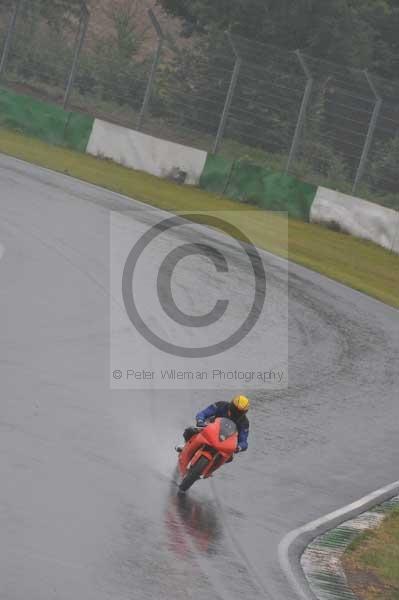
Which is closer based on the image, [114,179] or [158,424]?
[158,424]

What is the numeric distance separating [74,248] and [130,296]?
112 inches

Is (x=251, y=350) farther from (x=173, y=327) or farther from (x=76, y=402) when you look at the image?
(x=76, y=402)

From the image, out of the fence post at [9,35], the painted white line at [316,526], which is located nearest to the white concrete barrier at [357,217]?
the fence post at [9,35]

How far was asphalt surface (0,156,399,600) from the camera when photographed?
28.8 ft

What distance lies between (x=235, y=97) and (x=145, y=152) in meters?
3.57

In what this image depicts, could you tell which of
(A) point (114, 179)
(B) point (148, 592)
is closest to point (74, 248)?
(A) point (114, 179)

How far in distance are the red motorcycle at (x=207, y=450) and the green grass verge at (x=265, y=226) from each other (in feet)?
44.3

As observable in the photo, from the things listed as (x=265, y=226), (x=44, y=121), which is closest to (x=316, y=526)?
(x=265, y=226)

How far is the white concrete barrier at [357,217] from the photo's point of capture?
3103cm

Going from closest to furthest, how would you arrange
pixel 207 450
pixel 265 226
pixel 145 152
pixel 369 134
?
1. pixel 207 450
2. pixel 265 226
3. pixel 369 134
4. pixel 145 152

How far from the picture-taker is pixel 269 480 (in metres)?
12.6

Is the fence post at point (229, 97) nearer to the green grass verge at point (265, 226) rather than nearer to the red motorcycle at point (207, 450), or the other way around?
the green grass verge at point (265, 226)

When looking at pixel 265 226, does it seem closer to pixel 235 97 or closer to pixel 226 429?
pixel 235 97

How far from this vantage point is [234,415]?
11.7 m
